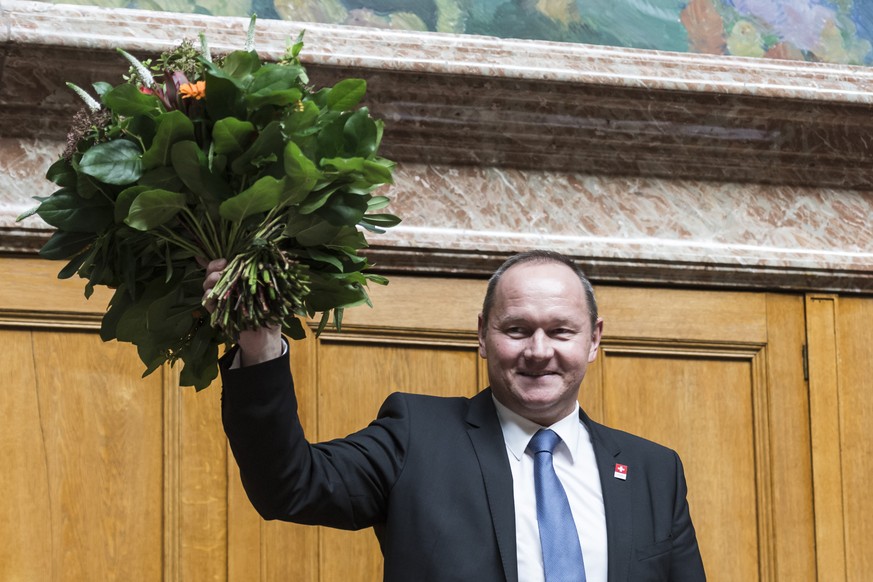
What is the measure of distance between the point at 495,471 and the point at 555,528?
0.17 m

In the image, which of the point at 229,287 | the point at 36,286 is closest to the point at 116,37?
the point at 36,286

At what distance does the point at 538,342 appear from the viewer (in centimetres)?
287

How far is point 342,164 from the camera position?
7.66 feet

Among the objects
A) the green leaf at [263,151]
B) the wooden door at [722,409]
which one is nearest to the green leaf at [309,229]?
the green leaf at [263,151]

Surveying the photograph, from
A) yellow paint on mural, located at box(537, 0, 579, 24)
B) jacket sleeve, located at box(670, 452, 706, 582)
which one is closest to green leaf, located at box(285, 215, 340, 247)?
jacket sleeve, located at box(670, 452, 706, 582)

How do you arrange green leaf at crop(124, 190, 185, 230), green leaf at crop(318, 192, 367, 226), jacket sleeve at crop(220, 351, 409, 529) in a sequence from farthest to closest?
1. jacket sleeve at crop(220, 351, 409, 529)
2. green leaf at crop(318, 192, 367, 226)
3. green leaf at crop(124, 190, 185, 230)

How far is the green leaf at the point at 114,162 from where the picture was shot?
2.29 m

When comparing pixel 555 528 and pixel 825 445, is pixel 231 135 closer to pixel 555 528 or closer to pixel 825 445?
pixel 555 528

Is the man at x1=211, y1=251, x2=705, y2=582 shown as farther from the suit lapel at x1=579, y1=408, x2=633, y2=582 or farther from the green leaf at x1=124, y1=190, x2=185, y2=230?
the green leaf at x1=124, y1=190, x2=185, y2=230

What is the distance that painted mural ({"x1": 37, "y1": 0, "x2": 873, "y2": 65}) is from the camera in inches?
160

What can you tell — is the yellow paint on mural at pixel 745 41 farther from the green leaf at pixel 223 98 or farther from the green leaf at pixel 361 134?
the green leaf at pixel 223 98

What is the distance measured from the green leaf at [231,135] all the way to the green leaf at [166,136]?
5 centimetres

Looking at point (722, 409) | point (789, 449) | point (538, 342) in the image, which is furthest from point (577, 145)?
point (538, 342)

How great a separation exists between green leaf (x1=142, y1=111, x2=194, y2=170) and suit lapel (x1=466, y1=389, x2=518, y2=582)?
0.94 m
